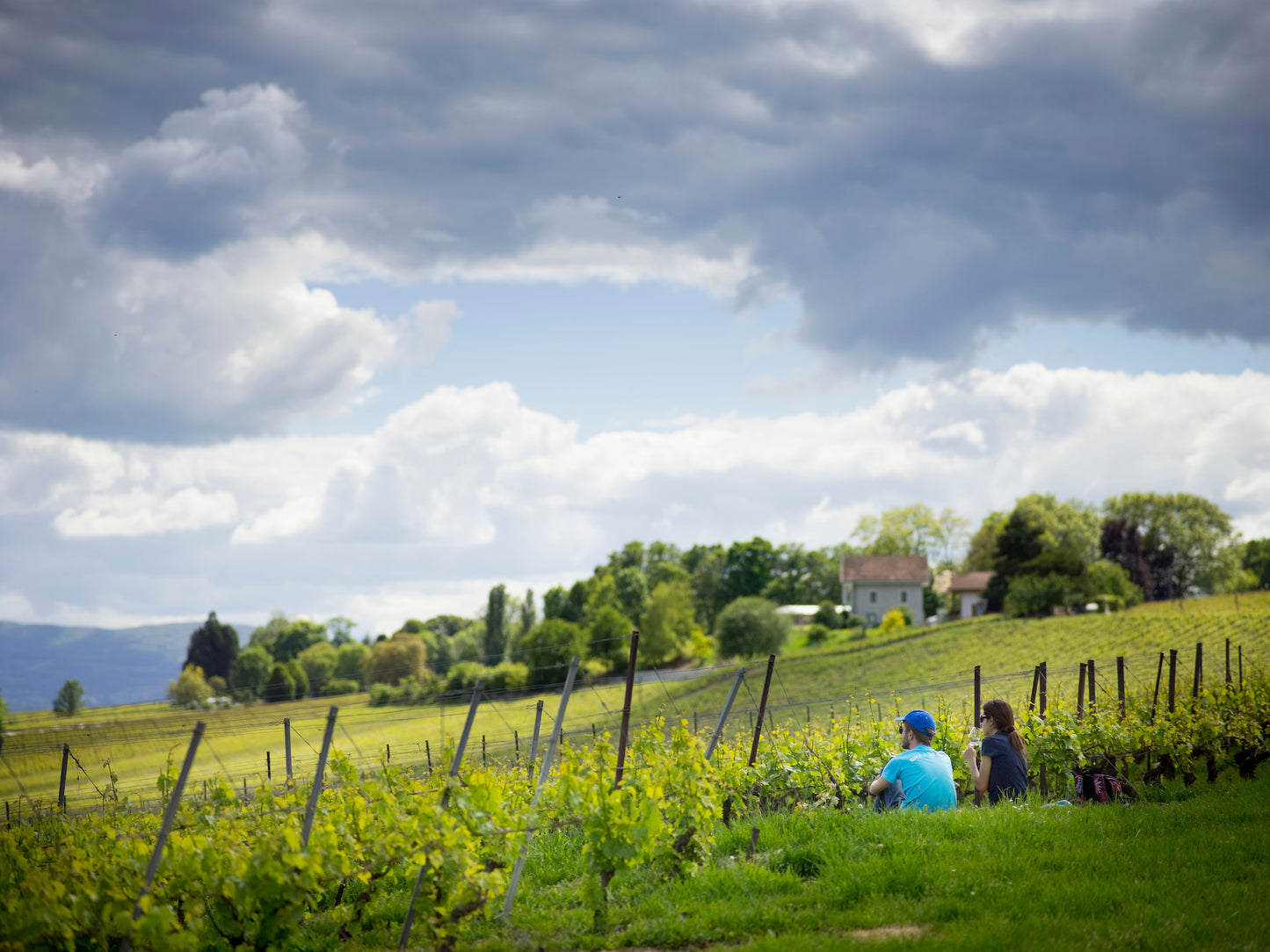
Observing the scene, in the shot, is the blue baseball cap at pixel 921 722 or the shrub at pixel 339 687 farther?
the shrub at pixel 339 687

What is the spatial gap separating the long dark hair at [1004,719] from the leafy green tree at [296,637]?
111 meters

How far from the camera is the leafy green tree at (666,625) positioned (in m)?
65.3

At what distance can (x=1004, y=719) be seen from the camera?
7.05 meters

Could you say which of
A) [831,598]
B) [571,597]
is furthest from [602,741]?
[831,598]

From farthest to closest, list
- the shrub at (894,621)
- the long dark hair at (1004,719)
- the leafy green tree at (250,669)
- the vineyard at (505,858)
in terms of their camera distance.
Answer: the leafy green tree at (250,669)
the shrub at (894,621)
the long dark hair at (1004,719)
the vineyard at (505,858)

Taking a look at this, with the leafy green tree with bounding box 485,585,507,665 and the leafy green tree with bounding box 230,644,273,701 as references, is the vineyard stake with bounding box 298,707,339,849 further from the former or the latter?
the leafy green tree with bounding box 230,644,273,701

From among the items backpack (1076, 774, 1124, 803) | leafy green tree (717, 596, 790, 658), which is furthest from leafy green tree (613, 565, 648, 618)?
backpack (1076, 774, 1124, 803)

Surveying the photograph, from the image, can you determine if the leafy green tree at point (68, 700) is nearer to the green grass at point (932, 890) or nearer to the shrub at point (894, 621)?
the shrub at point (894, 621)

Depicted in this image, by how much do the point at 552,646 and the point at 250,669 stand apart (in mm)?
51005

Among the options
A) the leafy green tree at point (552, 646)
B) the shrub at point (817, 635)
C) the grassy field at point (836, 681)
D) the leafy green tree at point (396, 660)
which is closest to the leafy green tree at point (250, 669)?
the leafy green tree at point (396, 660)

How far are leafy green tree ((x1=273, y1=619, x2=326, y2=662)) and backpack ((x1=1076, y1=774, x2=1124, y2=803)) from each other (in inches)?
4350

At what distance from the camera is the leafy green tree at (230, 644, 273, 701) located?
9231 centimetres

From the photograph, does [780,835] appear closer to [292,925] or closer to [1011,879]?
[1011,879]

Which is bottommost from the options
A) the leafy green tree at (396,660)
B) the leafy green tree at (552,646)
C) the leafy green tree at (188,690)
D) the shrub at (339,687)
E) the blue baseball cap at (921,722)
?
the leafy green tree at (188,690)
